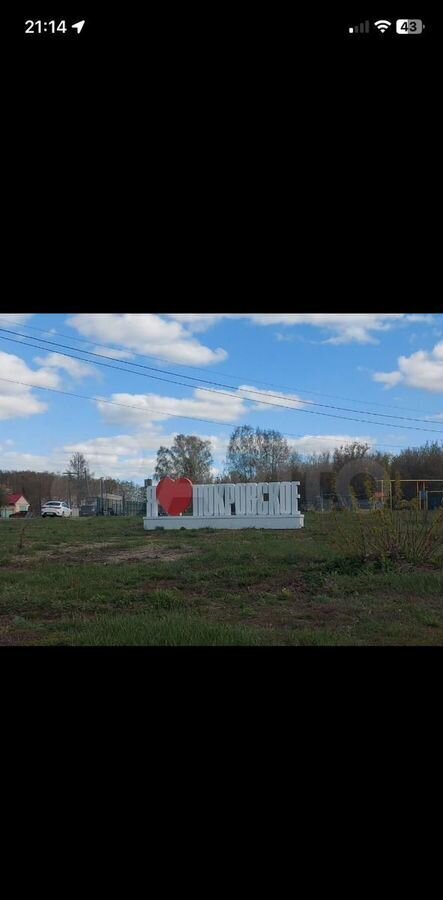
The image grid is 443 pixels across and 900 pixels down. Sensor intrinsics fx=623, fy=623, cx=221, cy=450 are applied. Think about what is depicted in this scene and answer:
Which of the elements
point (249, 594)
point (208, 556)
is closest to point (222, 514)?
point (208, 556)

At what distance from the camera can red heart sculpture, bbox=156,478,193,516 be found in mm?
13742

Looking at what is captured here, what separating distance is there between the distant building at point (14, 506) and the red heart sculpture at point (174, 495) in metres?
3.44

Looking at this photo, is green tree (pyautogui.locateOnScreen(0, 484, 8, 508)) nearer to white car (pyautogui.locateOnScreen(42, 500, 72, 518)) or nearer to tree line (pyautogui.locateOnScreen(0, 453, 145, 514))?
tree line (pyautogui.locateOnScreen(0, 453, 145, 514))

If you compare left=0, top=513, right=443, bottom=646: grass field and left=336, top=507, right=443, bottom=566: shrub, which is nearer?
left=0, top=513, right=443, bottom=646: grass field
